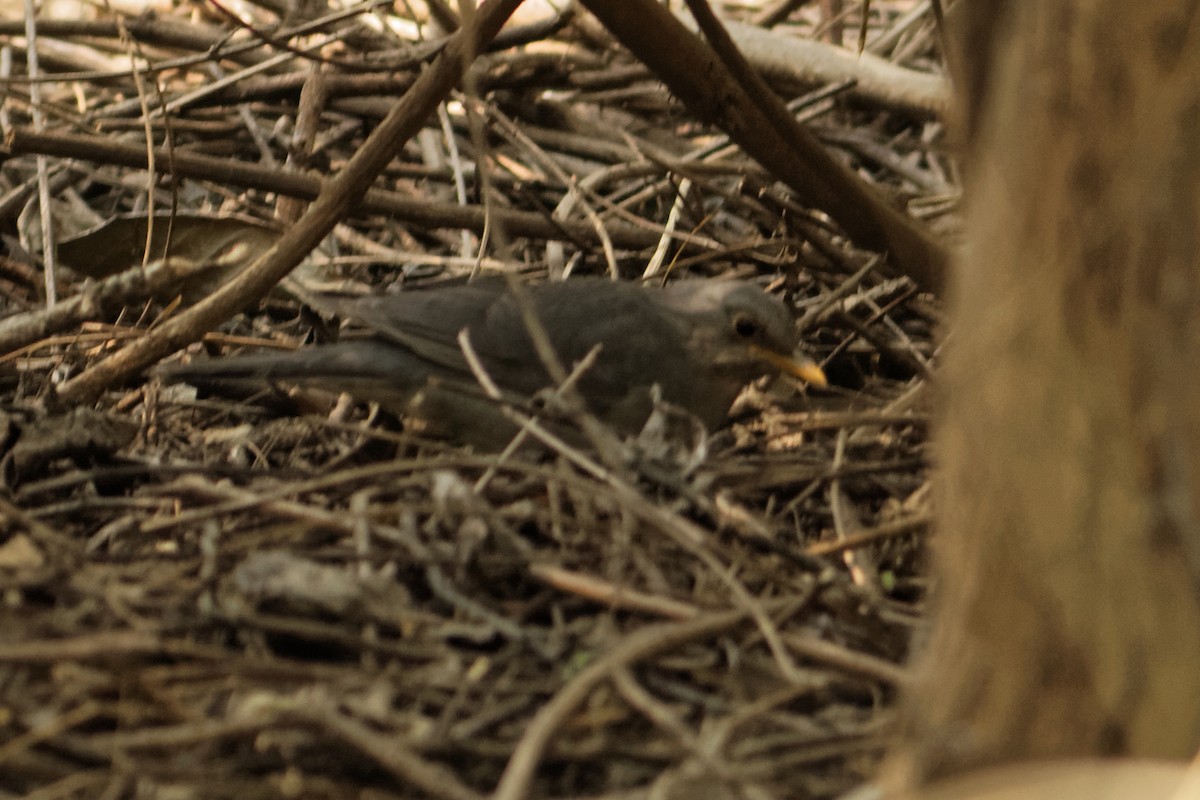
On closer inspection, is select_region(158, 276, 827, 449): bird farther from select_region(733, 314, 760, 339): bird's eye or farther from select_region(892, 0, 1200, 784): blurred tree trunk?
select_region(892, 0, 1200, 784): blurred tree trunk

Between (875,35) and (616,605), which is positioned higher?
(875,35)

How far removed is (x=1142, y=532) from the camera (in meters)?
1.52

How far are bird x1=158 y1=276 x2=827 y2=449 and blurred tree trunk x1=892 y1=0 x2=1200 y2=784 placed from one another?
219 cm

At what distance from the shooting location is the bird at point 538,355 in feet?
12.2

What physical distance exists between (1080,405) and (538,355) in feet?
7.93

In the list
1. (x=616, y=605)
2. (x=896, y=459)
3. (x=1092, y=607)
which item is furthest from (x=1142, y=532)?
(x=896, y=459)

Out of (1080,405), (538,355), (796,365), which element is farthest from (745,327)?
(1080,405)

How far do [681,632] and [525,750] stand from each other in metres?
0.44

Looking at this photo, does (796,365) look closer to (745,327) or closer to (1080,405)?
(745,327)

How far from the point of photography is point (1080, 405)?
1.51 meters

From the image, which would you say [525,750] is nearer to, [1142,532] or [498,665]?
[498,665]

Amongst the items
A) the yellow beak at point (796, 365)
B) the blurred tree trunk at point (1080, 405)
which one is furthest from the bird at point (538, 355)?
the blurred tree trunk at point (1080, 405)

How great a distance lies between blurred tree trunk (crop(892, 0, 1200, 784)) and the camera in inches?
58.2

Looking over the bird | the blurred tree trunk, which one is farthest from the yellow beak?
the blurred tree trunk
